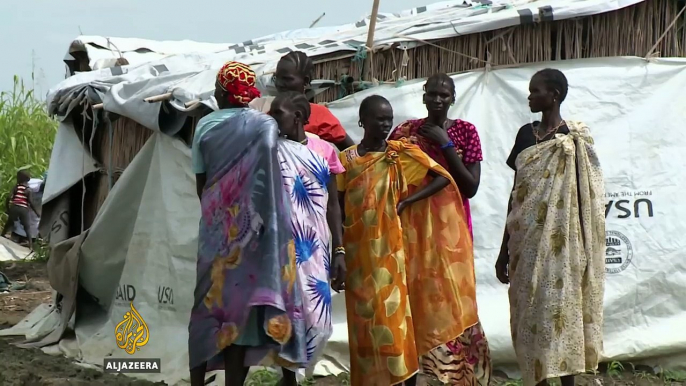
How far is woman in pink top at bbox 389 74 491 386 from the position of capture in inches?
165

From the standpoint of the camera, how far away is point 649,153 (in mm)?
5562

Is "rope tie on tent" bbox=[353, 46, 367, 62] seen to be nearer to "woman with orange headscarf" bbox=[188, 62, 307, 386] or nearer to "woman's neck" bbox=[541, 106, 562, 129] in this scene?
"woman's neck" bbox=[541, 106, 562, 129]

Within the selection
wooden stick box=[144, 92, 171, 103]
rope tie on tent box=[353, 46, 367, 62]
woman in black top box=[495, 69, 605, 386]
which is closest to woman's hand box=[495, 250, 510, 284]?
woman in black top box=[495, 69, 605, 386]

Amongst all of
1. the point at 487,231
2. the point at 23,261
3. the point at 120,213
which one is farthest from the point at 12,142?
the point at 487,231

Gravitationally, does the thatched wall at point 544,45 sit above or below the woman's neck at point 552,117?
above

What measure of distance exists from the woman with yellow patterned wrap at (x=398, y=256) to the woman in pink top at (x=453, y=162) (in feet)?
0.22

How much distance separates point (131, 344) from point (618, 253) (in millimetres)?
3136

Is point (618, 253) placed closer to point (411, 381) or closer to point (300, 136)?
point (411, 381)

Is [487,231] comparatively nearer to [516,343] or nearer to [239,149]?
[516,343]

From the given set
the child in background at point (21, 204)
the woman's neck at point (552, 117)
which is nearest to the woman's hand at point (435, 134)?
the woman's neck at point (552, 117)

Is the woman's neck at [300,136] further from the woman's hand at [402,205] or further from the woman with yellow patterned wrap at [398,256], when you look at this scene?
the woman's hand at [402,205]

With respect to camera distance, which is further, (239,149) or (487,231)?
(487,231)

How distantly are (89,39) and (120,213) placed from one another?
2645 millimetres

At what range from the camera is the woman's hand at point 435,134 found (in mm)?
4191
